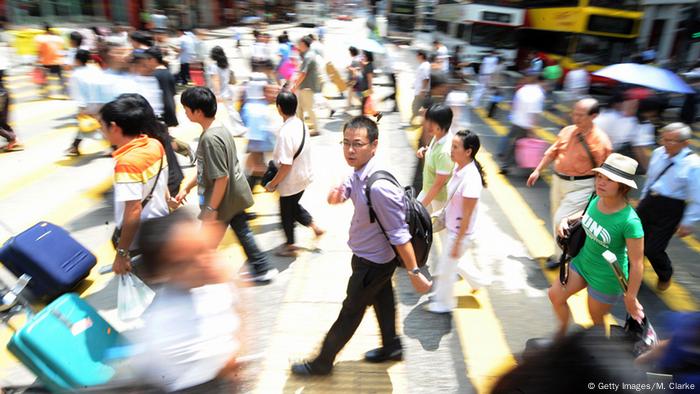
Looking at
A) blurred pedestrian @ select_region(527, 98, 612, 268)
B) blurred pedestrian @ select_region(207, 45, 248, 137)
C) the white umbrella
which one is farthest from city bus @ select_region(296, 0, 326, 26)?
blurred pedestrian @ select_region(527, 98, 612, 268)

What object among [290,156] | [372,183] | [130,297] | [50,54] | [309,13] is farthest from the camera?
[309,13]

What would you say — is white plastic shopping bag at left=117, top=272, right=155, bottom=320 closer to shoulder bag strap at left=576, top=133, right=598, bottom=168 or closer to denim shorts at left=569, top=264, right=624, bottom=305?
denim shorts at left=569, top=264, right=624, bottom=305

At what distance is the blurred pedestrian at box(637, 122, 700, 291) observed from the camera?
4133 mm

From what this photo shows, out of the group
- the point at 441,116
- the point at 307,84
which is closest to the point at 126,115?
the point at 441,116

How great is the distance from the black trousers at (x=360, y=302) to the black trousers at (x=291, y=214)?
6.16 feet

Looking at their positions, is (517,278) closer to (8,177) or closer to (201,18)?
(8,177)

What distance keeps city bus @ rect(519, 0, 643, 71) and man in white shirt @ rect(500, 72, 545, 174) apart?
8376mm

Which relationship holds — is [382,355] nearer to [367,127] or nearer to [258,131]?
[367,127]

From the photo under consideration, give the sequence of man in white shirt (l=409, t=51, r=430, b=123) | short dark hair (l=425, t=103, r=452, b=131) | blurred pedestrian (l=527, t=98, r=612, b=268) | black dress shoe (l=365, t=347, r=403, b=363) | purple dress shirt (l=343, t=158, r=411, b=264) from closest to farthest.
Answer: purple dress shirt (l=343, t=158, r=411, b=264), black dress shoe (l=365, t=347, r=403, b=363), short dark hair (l=425, t=103, r=452, b=131), blurred pedestrian (l=527, t=98, r=612, b=268), man in white shirt (l=409, t=51, r=430, b=123)

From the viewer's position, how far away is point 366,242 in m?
2.94

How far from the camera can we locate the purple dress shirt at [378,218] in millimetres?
2715

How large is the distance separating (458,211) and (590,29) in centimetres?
1356

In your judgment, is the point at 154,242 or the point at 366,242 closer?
the point at 154,242

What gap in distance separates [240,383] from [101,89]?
5772mm
